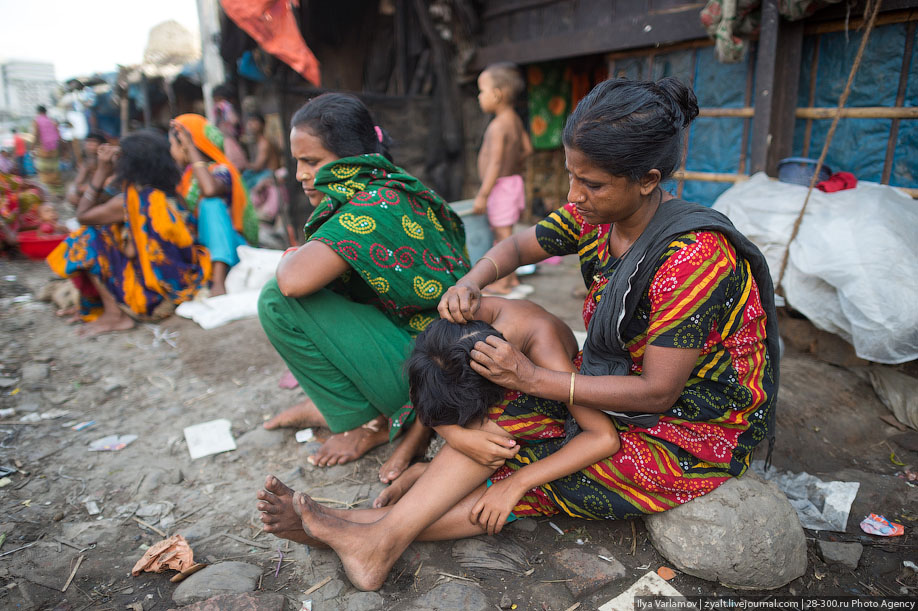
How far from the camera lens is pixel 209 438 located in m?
2.59

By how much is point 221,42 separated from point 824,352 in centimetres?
659

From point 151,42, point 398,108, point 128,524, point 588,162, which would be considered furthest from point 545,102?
point 151,42

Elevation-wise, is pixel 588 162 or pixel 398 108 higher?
pixel 398 108

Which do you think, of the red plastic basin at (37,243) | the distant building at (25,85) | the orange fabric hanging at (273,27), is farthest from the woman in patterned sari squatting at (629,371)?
the distant building at (25,85)

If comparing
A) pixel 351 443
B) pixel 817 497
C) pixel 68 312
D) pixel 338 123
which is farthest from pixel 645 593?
pixel 68 312

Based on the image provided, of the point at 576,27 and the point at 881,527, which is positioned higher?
the point at 576,27

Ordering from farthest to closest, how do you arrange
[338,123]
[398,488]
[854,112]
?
1. [854,112]
2. [338,123]
3. [398,488]

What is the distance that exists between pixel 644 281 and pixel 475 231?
10.4 ft

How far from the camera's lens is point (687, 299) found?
55.7 inches

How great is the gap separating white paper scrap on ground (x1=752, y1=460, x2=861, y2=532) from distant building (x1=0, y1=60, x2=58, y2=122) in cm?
3263

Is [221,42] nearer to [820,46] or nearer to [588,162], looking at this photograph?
[820,46]

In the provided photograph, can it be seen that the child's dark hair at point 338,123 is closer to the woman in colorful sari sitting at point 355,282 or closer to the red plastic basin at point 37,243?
the woman in colorful sari sitting at point 355,282

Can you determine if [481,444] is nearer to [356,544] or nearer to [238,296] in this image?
[356,544]

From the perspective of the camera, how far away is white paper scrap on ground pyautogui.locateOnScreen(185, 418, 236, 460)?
251 centimetres
